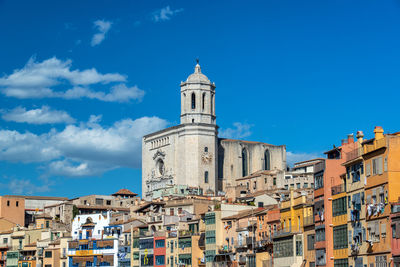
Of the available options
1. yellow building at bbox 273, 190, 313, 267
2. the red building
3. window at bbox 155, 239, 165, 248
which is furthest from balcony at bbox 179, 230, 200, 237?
yellow building at bbox 273, 190, 313, 267

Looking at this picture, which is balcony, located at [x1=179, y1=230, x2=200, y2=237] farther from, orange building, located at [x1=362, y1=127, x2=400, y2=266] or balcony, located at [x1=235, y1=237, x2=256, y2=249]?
orange building, located at [x1=362, y1=127, x2=400, y2=266]

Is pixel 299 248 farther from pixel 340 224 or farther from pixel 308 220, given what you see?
pixel 340 224

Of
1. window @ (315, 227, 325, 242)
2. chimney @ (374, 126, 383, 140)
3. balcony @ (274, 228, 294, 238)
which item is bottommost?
window @ (315, 227, 325, 242)

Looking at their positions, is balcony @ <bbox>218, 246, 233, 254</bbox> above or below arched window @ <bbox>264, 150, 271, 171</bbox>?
below

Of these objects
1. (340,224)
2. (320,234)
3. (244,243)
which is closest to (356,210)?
(340,224)

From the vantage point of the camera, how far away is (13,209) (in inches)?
5404

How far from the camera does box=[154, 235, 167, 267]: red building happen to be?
91.9 m

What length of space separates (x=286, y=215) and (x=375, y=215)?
56.6 ft

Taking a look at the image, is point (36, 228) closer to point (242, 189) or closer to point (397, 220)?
point (242, 189)

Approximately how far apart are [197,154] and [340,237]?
8926 centimetres

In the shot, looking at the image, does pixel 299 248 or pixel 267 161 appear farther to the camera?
pixel 267 161

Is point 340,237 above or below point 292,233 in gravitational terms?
below

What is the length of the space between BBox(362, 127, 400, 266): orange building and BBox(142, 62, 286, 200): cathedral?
86114mm

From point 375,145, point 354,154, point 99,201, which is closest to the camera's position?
point 375,145
